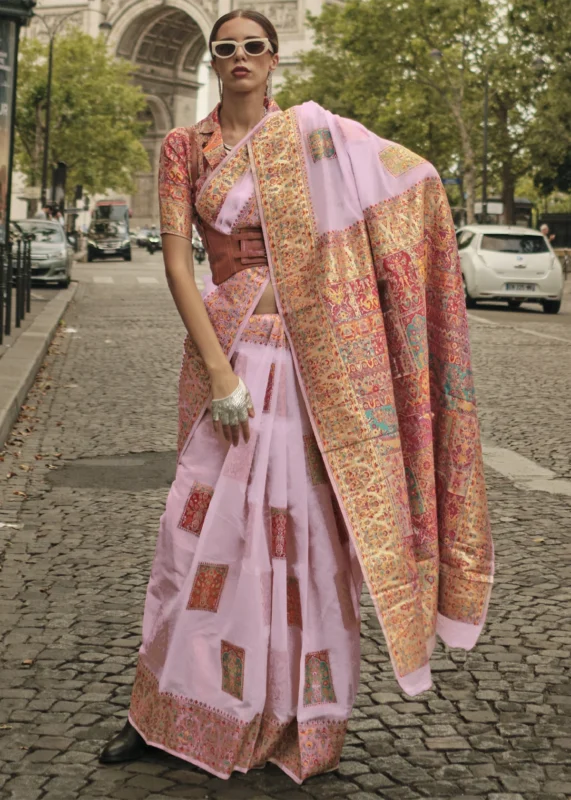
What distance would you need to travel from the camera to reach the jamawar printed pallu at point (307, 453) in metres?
3.14

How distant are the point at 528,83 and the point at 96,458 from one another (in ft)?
112

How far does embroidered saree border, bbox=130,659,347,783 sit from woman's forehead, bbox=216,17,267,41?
141 cm

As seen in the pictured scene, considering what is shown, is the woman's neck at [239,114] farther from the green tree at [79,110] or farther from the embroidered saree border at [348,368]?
the green tree at [79,110]

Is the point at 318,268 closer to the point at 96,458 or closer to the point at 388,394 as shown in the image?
the point at 388,394

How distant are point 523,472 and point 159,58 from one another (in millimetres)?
79360

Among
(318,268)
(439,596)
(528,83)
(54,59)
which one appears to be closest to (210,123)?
(318,268)

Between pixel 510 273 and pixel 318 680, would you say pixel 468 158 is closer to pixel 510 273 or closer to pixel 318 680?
pixel 510 273

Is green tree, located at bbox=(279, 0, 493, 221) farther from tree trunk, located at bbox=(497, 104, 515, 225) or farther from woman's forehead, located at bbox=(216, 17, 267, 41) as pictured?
woman's forehead, located at bbox=(216, 17, 267, 41)

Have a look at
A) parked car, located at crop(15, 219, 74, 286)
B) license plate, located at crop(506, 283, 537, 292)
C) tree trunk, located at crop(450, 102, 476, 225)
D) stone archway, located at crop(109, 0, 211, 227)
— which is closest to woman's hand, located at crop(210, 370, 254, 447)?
license plate, located at crop(506, 283, 537, 292)

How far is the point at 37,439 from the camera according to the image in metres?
8.91

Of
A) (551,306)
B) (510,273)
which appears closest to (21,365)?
(510,273)

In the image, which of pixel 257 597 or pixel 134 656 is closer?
pixel 257 597

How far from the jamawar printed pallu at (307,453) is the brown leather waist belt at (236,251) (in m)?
0.02

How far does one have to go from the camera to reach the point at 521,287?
2400cm
